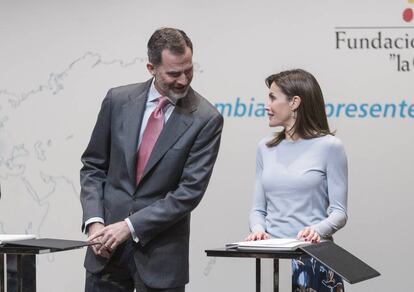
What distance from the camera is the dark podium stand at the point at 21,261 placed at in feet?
9.02

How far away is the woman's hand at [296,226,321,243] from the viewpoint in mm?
3061

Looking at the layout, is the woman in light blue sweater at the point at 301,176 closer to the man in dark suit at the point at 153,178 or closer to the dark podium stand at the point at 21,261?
the man in dark suit at the point at 153,178

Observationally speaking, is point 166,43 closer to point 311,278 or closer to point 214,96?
point 311,278

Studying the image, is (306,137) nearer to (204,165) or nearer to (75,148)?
(204,165)

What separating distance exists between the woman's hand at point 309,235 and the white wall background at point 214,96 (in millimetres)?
1771

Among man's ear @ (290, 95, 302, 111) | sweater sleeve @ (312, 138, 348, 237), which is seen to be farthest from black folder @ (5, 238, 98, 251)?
man's ear @ (290, 95, 302, 111)

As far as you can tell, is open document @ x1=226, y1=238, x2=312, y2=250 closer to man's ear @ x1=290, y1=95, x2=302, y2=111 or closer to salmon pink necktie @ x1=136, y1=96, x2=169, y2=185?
salmon pink necktie @ x1=136, y1=96, x2=169, y2=185

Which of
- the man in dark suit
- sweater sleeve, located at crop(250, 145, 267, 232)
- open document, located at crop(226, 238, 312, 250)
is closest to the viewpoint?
open document, located at crop(226, 238, 312, 250)

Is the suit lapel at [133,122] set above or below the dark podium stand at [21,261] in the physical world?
above

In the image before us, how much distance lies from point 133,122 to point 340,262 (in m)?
0.99

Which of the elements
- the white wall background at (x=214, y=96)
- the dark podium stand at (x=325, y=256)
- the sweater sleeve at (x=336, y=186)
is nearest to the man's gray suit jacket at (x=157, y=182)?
the dark podium stand at (x=325, y=256)

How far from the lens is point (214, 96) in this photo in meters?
4.93

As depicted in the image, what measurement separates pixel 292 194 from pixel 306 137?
27 centimetres

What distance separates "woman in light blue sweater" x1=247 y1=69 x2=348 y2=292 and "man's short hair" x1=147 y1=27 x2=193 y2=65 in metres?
0.58
